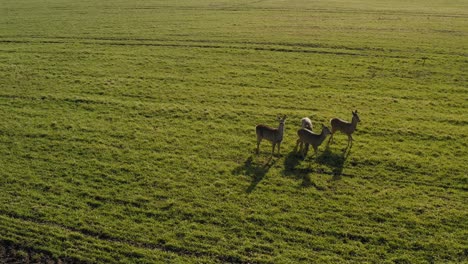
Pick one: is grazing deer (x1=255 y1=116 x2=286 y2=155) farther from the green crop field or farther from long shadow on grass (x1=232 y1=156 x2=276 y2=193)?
the green crop field

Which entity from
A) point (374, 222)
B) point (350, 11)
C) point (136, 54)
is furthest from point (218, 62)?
point (350, 11)

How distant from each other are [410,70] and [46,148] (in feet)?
75.6

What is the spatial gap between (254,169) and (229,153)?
1.62 m

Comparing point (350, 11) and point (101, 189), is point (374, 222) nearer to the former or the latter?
point (101, 189)

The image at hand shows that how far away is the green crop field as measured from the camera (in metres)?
11.5

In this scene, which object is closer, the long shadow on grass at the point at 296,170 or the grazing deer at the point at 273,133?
the long shadow on grass at the point at 296,170

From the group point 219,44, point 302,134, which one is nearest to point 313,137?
point 302,134

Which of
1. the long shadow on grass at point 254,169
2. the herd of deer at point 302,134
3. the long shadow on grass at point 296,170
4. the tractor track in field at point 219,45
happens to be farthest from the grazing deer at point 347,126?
the tractor track in field at point 219,45

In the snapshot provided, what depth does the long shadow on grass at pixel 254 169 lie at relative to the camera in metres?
14.3

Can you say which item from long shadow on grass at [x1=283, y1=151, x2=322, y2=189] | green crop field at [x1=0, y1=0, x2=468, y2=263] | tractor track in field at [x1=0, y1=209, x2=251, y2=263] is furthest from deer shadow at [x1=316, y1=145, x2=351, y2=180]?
tractor track in field at [x1=0, y1=209, x2=251, y2=263]

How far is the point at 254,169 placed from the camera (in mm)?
14906

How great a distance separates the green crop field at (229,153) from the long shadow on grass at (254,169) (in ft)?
0.26

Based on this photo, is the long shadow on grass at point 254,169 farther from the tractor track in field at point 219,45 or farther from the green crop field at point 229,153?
the tractor track in field at point 219,45

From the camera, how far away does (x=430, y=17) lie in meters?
45.8
